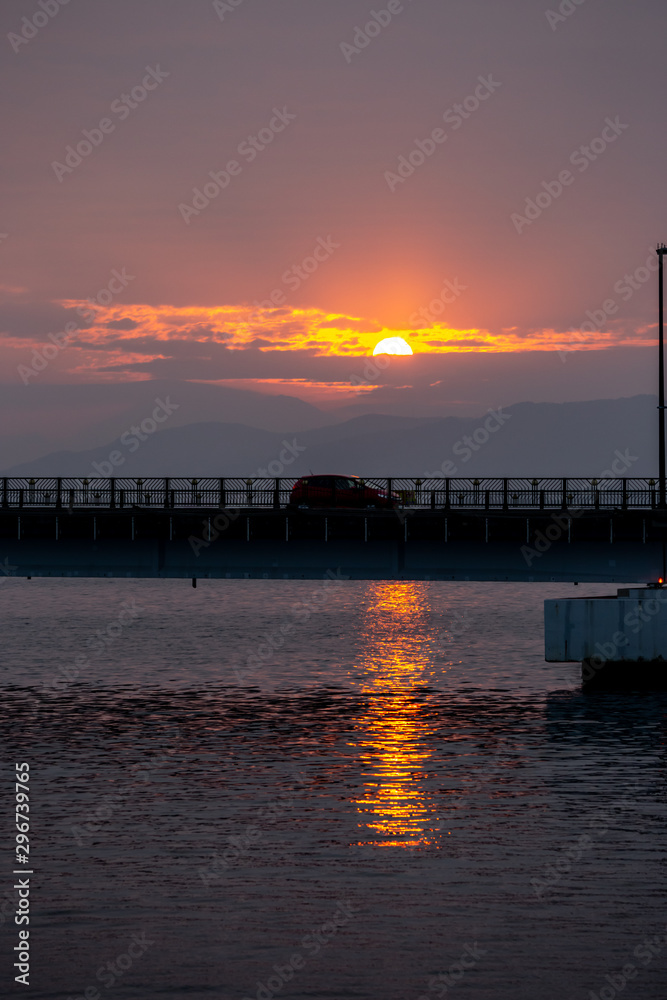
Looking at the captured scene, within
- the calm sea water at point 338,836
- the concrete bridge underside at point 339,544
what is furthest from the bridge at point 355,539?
the calm sea water at point 338,836

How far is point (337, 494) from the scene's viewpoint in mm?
56781

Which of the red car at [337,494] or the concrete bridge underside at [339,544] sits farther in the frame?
the red car at [337,494]

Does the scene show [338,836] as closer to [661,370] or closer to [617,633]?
[617,633]

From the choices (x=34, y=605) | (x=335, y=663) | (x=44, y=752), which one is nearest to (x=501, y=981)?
(x=44, y=752)

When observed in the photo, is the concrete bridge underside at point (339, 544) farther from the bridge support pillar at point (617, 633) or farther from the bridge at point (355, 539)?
the bridge support pillar at point (617, 633)

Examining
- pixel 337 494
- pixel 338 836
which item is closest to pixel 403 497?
pixel 337 494

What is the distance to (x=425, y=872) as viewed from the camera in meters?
18.2

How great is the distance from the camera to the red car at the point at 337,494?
55500mm

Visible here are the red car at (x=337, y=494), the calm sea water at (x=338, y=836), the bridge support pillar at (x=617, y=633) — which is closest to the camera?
the calm sea water at (x=338, y=836)

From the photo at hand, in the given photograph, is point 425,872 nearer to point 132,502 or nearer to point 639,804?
point 639,804

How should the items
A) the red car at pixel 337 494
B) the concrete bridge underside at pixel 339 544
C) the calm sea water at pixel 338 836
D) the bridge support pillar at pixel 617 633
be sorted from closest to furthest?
the calm sea water at pixel 338 836 → the bridge support pillar at pixel 617 633 → the concrete bridge underside at pixel 339 544 → the red car at pixel 337 494

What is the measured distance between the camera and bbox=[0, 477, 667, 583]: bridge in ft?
151

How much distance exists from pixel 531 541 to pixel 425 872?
93.9 feet

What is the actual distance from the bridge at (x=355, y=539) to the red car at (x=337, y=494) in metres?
6.26
